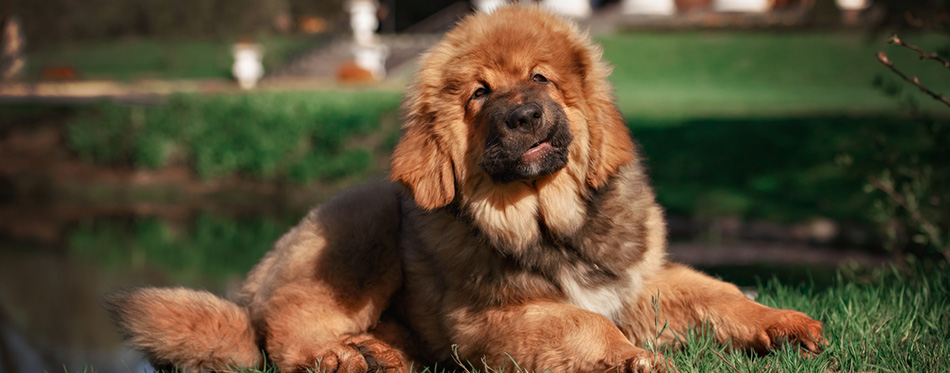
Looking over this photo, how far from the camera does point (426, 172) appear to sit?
10.8ft

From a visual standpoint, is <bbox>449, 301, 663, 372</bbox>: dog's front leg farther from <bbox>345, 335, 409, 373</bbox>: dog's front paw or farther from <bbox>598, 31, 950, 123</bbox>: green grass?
<bbox>598, 31, 950, 123</bbox>: green grass

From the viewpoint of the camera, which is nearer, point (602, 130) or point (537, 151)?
point (537, 151)

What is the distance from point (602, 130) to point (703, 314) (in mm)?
1003

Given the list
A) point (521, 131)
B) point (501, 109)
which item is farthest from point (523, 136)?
point (501, 109)

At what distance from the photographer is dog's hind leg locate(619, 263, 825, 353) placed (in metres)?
3.36

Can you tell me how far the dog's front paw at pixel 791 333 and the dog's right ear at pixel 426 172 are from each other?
149cm

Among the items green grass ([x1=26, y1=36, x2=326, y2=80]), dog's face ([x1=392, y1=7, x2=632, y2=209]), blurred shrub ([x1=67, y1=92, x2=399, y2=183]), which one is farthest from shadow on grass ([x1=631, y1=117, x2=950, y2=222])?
green grass ([x1=26, y1=36, x2=326, y2=80])

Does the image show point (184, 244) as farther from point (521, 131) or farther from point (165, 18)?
point (165, 18)

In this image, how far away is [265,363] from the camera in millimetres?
3553

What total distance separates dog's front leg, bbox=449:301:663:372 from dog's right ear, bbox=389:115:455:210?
505mm

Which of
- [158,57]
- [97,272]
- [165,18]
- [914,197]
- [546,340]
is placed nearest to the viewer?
[546,340]

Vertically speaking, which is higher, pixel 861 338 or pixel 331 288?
pixel 331 288

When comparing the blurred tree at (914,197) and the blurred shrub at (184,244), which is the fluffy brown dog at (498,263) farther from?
the blurred shrub at (184,244)

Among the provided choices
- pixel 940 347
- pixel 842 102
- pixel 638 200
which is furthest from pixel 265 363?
pixel 842 102
